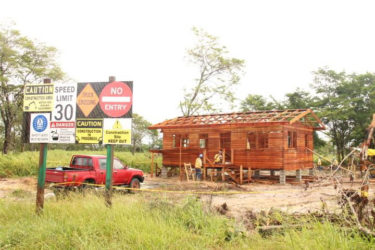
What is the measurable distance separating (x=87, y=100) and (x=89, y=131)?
82 centimetres

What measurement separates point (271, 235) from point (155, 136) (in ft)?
211

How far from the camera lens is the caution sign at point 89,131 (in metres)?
8.27

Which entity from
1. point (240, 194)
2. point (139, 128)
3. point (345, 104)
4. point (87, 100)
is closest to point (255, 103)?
point (345, 104)

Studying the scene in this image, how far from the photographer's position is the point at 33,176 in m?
20.3

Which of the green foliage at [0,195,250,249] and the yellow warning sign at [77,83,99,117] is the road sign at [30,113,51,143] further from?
the green foliage at [0,195,250,249]

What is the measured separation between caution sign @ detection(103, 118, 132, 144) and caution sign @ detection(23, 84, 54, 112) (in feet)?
5.72

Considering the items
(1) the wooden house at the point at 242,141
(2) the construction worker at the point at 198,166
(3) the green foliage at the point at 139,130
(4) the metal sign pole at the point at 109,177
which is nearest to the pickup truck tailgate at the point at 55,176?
(4) the metal sign pole at the point at 109,177

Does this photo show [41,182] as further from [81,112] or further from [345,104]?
[345,104]

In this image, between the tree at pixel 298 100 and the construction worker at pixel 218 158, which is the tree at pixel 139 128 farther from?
the construction worker at pixel 218 158

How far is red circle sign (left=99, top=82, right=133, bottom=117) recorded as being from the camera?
8141mm

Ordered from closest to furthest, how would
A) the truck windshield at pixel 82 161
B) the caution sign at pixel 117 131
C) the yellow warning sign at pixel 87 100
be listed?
the caution sign at pixel 117 131
the yellow warning sign at pixel 87 100
the truck windshield at pixel 82 161

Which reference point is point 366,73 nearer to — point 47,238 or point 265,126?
point 265,126

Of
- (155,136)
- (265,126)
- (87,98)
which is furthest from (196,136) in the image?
(155,136)

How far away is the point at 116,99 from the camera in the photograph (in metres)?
8.22
